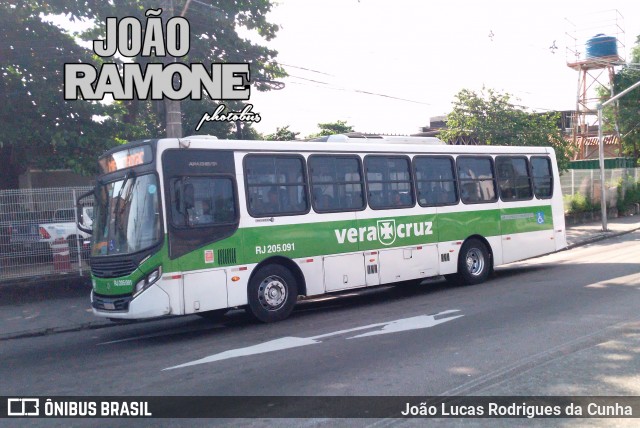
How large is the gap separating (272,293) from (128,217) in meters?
2.79

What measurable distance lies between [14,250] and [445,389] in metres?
12.1

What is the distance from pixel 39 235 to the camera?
15.3 metres

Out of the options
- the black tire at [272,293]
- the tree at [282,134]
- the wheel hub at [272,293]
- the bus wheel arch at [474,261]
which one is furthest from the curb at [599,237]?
the tree at [282,134]

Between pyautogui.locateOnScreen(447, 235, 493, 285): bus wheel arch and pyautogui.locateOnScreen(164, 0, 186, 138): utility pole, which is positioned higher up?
pyautogui.locateOnScreen(164, 0, 186, 138): utility pole

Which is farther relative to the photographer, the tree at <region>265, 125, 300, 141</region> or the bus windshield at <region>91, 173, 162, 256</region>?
the tree at <region>265, 125, 300, 141</region>

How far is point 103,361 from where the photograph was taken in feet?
30.3

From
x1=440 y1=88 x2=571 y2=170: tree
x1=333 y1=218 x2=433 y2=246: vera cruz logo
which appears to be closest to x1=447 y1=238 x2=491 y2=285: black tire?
x1=333 y1=218 x2=433 y2=246: vera cruz logo

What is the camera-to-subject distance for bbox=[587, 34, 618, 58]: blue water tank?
4259cm

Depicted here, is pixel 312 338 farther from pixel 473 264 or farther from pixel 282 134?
pixel 282 134

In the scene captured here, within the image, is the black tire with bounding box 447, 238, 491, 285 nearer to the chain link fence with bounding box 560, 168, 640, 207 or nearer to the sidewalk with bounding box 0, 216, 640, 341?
the sidewalk with bounding box 0, 216, 640, 341

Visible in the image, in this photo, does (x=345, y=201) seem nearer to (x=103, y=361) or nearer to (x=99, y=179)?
(x=99, y=179)

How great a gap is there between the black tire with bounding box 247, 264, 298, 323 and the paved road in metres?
0.29

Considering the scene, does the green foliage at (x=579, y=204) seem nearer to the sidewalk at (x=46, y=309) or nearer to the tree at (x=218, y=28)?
the tree at (x=218, y=28)

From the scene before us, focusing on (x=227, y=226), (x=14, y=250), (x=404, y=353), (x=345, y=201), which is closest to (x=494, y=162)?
(x=345, y=201)
